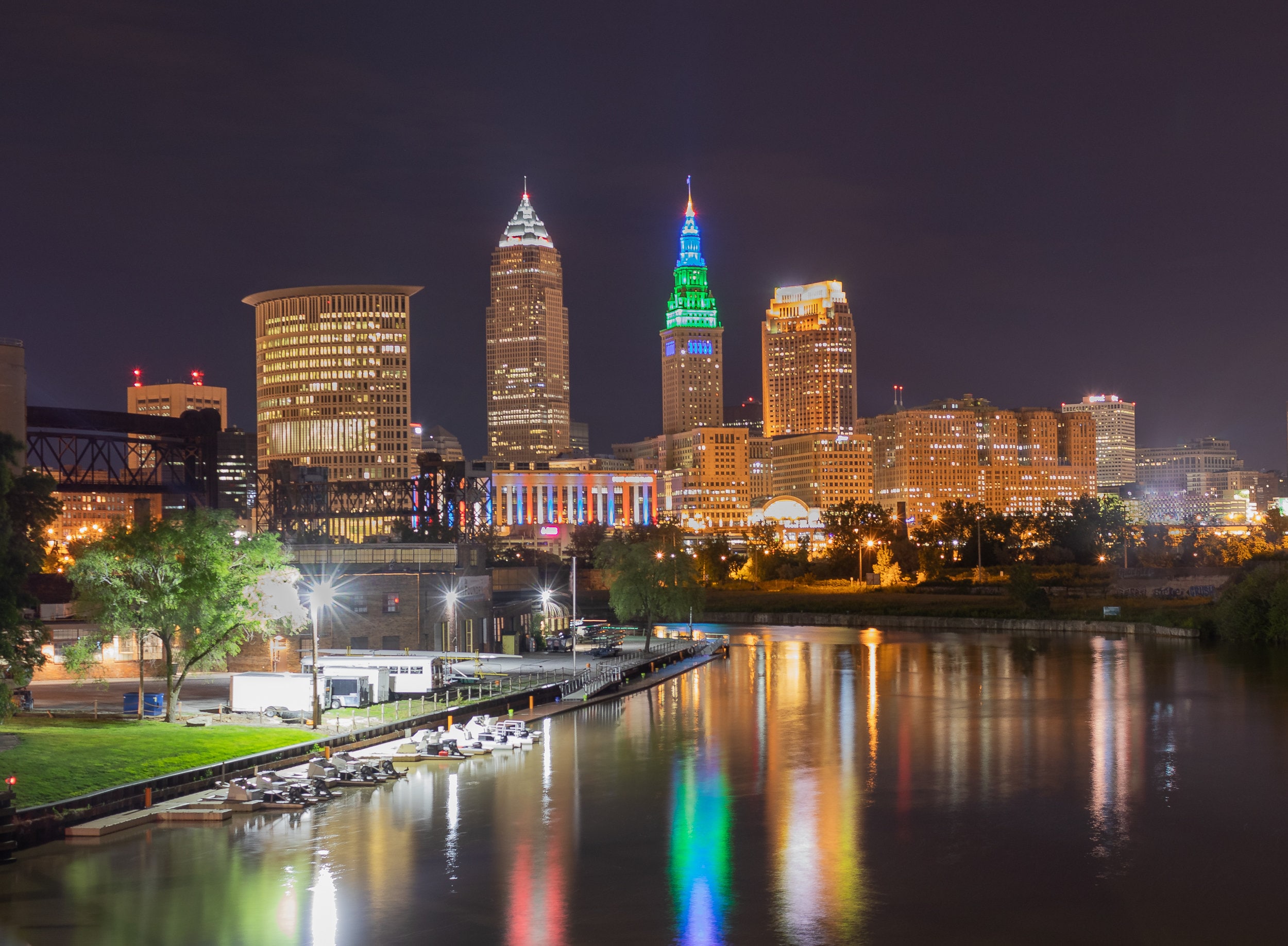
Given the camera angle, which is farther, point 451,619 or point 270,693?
point 451,619

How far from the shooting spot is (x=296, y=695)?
53875mm

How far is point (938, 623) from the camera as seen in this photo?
12988cm

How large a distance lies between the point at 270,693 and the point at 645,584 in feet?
165

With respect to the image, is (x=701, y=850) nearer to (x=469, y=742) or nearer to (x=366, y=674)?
(x=469, y=742)

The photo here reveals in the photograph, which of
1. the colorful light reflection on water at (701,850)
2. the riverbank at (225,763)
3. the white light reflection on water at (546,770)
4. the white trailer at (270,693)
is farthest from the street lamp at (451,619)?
the colorful light reflection on water at (701,850)

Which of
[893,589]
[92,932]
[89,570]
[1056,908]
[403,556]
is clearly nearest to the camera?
[92,932]

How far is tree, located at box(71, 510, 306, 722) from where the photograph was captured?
163 feet

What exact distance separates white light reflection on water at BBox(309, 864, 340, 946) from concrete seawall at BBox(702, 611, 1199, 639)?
311 ft

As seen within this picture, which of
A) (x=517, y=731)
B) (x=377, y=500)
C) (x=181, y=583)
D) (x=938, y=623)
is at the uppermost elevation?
(x=377, y=500)

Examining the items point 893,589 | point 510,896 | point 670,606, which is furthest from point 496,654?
point 893,589

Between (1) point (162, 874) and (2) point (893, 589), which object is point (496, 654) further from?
(2) point (893, 589)

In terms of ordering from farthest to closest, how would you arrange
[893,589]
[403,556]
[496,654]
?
[893,589]
[403,556]
[496,654]

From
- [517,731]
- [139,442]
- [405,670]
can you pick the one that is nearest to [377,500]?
[139,442]

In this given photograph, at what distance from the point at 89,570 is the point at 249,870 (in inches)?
852
